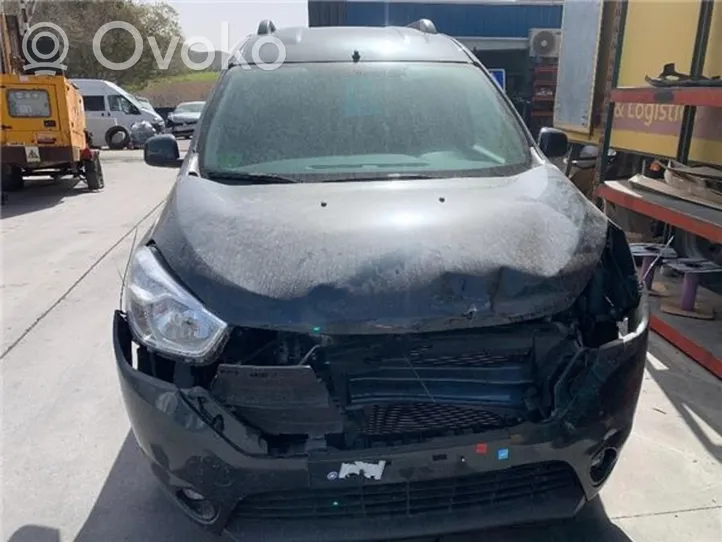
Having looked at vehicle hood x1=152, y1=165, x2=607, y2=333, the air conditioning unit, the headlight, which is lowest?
the headlight

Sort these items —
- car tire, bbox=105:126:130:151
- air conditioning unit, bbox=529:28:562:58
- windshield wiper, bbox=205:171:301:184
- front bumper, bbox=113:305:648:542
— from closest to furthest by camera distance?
1. front bumper, bbox=113:305:648:542
2. windshield wiper, bbox=205:171:301:184
3. air conditioning unit, bbox=529:28:562:58
4. car tire, bbox=105:126:130:151

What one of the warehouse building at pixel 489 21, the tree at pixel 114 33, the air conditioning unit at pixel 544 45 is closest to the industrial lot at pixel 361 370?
the air conditioning unit at pixel 544 45

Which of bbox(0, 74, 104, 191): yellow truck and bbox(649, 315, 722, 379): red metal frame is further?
bbox(0, 74, 104, 191): yellow truck

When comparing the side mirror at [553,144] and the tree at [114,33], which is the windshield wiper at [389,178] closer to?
the side mirror at [553,144]

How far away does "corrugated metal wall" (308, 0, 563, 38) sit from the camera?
49.8 feet

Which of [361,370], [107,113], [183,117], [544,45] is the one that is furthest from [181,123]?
[361,370]

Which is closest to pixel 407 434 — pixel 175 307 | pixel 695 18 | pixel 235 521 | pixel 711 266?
pixel 235 521

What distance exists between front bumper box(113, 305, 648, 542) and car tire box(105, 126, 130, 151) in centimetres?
1952

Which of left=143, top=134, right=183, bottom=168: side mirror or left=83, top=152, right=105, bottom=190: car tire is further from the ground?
left=143, top=134, right=183, bottom=168: side mirror

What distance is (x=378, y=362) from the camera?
215 centimetres

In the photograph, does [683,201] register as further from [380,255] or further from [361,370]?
[361,370]

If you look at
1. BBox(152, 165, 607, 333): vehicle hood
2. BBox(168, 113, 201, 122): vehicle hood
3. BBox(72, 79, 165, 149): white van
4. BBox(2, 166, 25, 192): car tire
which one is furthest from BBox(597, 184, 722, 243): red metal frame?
BBox(168, 113, 201, 122): vehicle hood

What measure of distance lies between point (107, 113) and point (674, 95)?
63.5 feet

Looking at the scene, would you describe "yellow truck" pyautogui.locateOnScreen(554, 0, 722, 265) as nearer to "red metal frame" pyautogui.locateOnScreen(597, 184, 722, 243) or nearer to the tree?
"red metal frame" pyautogui.locateOnScreen(597, 184, 722, 243)
